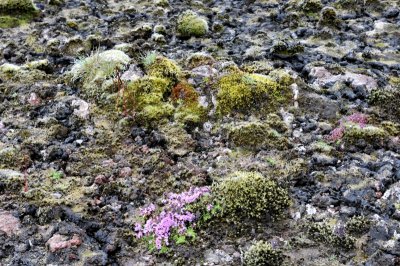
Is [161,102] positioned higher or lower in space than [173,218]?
higher

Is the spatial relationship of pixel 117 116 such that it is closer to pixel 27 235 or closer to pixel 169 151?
pixel 169 151

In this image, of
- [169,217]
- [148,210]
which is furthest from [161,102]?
[169,217]

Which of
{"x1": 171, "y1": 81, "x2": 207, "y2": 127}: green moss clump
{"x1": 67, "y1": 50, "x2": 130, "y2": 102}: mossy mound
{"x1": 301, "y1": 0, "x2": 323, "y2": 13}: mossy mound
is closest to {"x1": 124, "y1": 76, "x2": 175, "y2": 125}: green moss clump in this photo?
Result: {"x1": 171, "y1": 81, "x2": 207, "y2": 127}: green moss clump

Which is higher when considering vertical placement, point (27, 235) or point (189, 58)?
point (189, 58)

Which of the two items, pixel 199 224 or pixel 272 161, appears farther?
pixel 272 161

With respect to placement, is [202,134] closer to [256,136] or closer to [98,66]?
[256,136]

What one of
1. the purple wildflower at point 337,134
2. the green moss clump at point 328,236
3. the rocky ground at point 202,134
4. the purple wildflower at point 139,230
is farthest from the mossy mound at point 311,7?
the purple wildflower at point 139,230

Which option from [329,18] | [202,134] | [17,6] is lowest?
[202,134]

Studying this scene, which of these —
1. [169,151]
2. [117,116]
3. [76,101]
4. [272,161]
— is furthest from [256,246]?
[76,101]

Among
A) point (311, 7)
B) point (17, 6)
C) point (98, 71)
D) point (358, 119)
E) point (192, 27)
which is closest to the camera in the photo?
point (358, 119)
